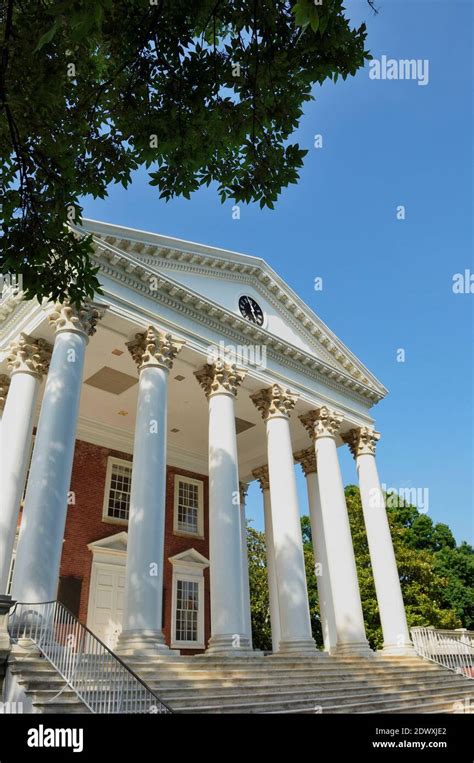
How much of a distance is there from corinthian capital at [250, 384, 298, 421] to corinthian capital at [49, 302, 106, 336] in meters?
8.06

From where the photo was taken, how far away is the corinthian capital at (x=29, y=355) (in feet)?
50.9

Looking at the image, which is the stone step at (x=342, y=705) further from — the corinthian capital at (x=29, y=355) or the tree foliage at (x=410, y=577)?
the tree foliage at (x=410, y=577)

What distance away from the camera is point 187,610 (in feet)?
79.9

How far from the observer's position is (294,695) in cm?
1205

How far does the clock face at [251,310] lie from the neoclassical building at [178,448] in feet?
0.21

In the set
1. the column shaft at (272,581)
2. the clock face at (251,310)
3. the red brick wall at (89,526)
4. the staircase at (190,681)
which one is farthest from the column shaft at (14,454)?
the column shaft at (272,581)

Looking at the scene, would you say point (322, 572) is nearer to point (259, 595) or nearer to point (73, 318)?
point (73, 318)

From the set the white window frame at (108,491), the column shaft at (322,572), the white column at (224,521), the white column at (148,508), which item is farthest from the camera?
the white window frame at (108,491)

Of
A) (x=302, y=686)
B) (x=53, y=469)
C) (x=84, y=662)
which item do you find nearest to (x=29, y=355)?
(x=53, y=469)

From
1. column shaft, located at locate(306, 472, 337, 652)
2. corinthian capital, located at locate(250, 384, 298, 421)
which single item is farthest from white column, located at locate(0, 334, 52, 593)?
column shaft, located at locate(306, 472, 337, 652)

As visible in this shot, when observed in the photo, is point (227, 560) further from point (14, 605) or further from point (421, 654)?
point (421, 654)

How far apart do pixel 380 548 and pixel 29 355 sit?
52.4ft

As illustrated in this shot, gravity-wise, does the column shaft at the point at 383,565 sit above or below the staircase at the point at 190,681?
above
